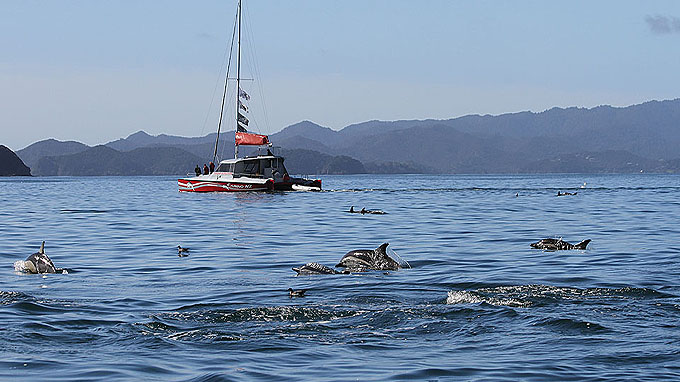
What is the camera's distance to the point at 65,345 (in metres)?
12.6

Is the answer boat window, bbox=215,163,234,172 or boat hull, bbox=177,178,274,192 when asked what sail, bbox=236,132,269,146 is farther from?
boat hull, bbox=177,178,274,192

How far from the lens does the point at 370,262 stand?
21.9m

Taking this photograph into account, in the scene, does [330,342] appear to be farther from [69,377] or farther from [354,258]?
[354,258]

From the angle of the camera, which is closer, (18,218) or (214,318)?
(214,318)

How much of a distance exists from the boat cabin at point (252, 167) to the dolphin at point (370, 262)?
57.3 meters

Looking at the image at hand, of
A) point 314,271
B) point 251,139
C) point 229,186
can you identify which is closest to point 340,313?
point 314,271

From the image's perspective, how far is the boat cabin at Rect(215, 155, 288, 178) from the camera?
3132 inches

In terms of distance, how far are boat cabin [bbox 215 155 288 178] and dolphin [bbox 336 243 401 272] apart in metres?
57.3

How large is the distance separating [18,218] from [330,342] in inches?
1510

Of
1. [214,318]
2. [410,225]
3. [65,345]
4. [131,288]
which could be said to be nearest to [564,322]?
[214,318]

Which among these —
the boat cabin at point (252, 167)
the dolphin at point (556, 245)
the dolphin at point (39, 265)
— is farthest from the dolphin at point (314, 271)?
the boat cabin at point (252, 167)

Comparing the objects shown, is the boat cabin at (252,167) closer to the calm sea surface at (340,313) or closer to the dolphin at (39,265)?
the calm sea surface at (340,313)

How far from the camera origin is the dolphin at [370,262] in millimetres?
21750

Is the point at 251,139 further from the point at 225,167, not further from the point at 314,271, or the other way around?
the point at 314,271
